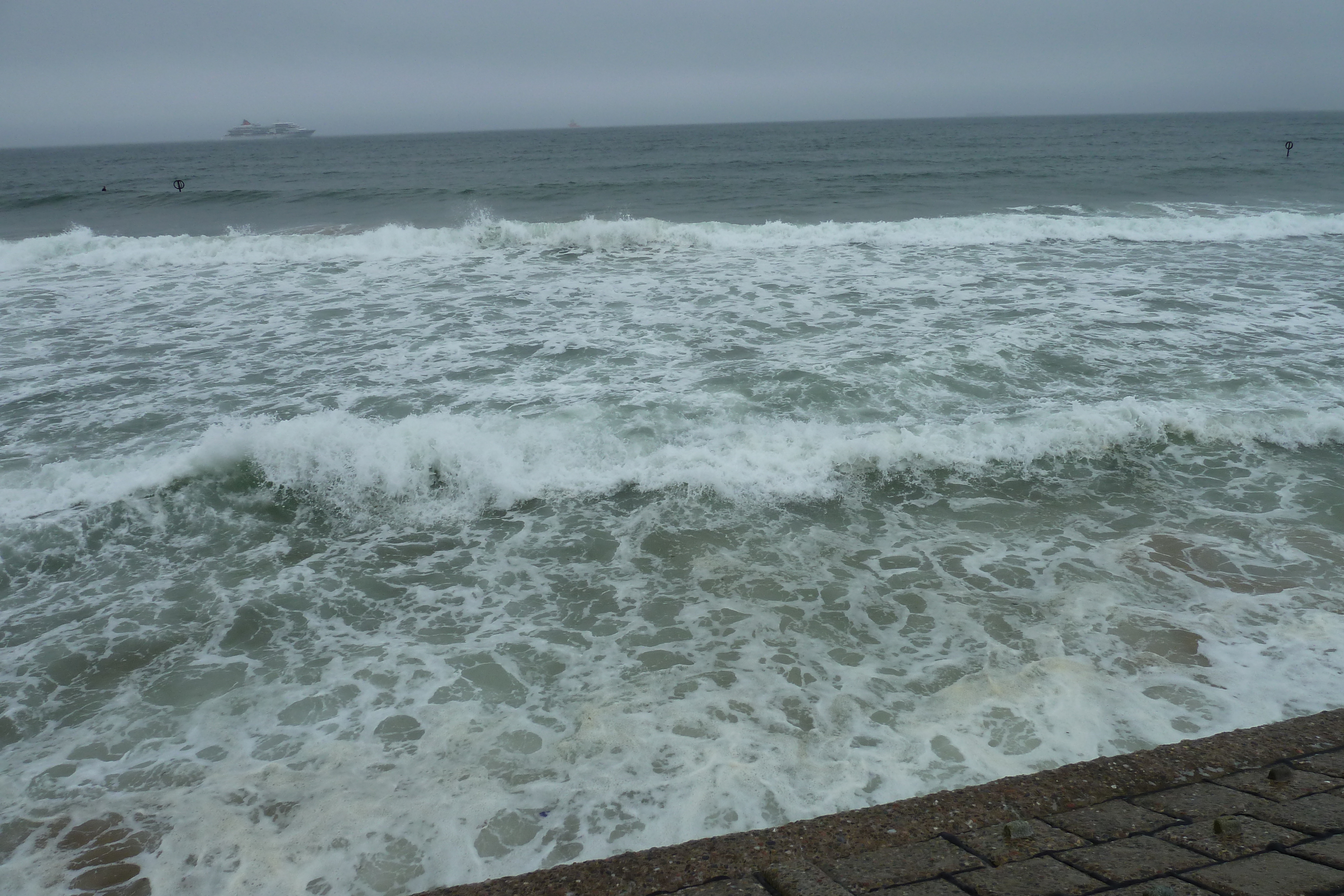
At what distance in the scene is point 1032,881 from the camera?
2516 mm

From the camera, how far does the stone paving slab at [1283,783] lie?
2.96 meters

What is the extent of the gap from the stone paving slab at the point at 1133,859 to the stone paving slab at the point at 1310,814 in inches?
17.5

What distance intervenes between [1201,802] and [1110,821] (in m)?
0.41

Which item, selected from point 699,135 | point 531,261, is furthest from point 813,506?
point 699,135

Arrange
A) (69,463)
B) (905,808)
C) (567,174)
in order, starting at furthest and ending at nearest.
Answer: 1. (567,174)
2. (69,463)
3. (905,808)

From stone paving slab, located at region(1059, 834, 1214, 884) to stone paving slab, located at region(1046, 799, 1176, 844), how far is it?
62 millimetres

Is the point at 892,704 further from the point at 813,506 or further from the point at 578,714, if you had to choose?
the point at 813,506

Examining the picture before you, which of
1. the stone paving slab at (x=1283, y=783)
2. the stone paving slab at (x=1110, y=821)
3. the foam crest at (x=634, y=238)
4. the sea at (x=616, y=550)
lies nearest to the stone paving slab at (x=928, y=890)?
the stone paving slab at (x=1110, y=821)

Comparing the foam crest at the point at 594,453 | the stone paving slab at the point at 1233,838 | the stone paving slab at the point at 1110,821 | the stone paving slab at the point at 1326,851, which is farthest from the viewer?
the foam crest at the point at 594,453

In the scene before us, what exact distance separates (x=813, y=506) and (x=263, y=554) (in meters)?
4.63

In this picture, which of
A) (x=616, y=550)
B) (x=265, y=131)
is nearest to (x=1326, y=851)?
(x=616, y=550)

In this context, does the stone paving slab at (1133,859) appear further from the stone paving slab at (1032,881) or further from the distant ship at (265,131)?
the distant ship at (265,131)

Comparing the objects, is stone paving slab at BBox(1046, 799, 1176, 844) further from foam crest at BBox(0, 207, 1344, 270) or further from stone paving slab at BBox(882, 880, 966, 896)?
foam crest at BBox(0, 207, 1344, 270)

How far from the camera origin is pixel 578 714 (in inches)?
170
